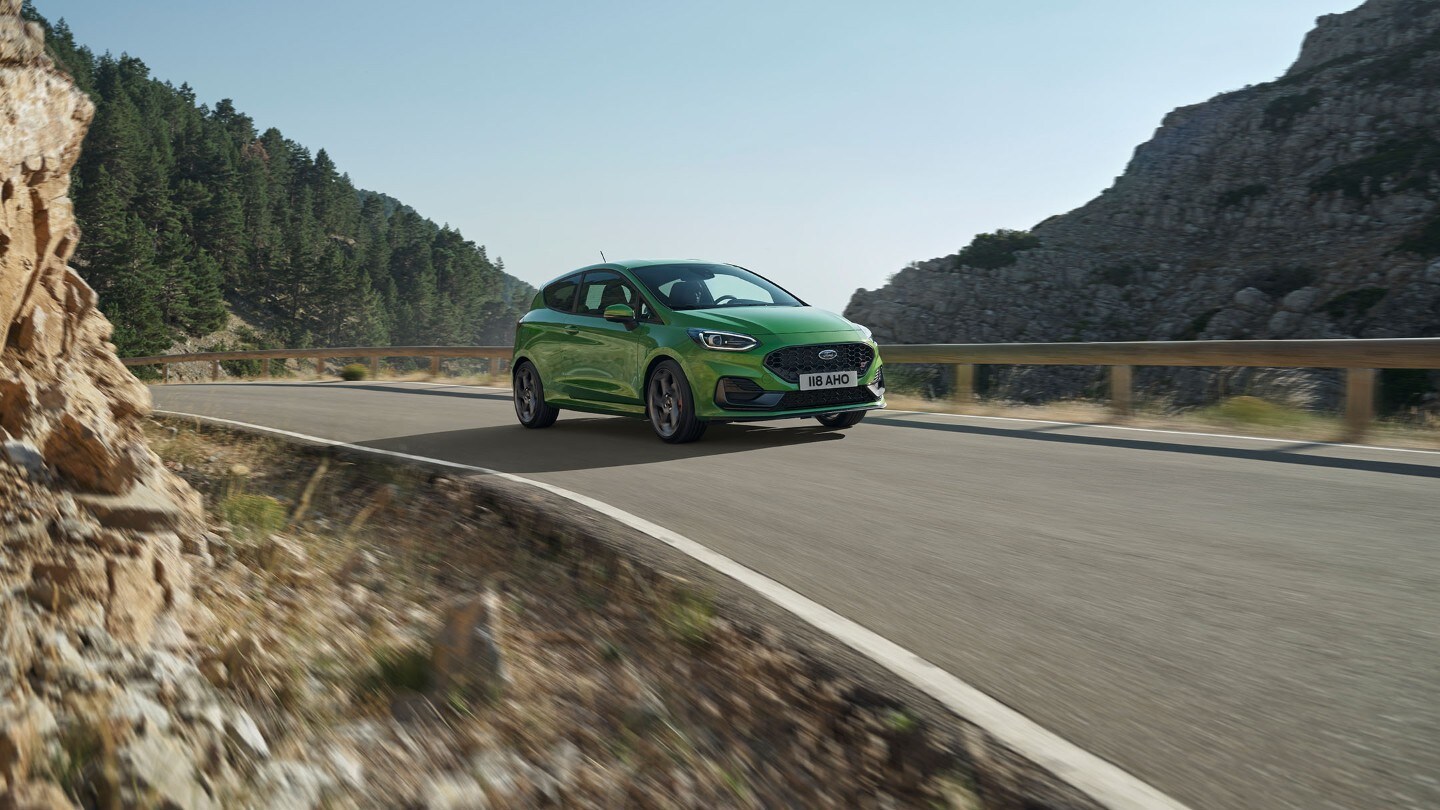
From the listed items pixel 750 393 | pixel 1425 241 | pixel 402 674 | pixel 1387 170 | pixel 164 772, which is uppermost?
pixel 1387 170

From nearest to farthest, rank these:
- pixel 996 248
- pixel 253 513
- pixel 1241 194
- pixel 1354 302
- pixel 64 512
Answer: pixel 64 512, pixel 253 513, pixel 1354 302, pixel 996 248, pixel 1241 194

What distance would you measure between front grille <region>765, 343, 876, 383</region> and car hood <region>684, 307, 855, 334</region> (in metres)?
0.19

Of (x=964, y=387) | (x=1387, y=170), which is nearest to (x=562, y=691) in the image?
(x=964, y=387)

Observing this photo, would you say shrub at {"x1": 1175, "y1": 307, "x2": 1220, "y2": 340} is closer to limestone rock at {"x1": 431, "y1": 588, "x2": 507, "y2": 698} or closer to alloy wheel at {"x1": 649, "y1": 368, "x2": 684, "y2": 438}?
alloy wheel at {"x1": 649, "y1": 368, "x2": 684, "y2": 438}

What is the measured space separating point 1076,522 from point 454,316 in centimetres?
13746

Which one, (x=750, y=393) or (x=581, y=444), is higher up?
(x=750, y=393)

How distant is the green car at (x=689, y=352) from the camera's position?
9.33m

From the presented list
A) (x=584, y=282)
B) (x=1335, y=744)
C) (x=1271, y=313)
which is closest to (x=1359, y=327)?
(x=1271, y=313)

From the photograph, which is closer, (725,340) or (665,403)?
(725,340)

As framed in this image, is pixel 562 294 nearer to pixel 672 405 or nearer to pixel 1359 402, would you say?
pixel 672 405

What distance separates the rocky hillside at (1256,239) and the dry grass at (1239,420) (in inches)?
1147

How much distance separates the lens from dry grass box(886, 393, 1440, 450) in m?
9.76

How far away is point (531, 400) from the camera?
1204 cm

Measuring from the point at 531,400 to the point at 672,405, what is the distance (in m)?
2.72
